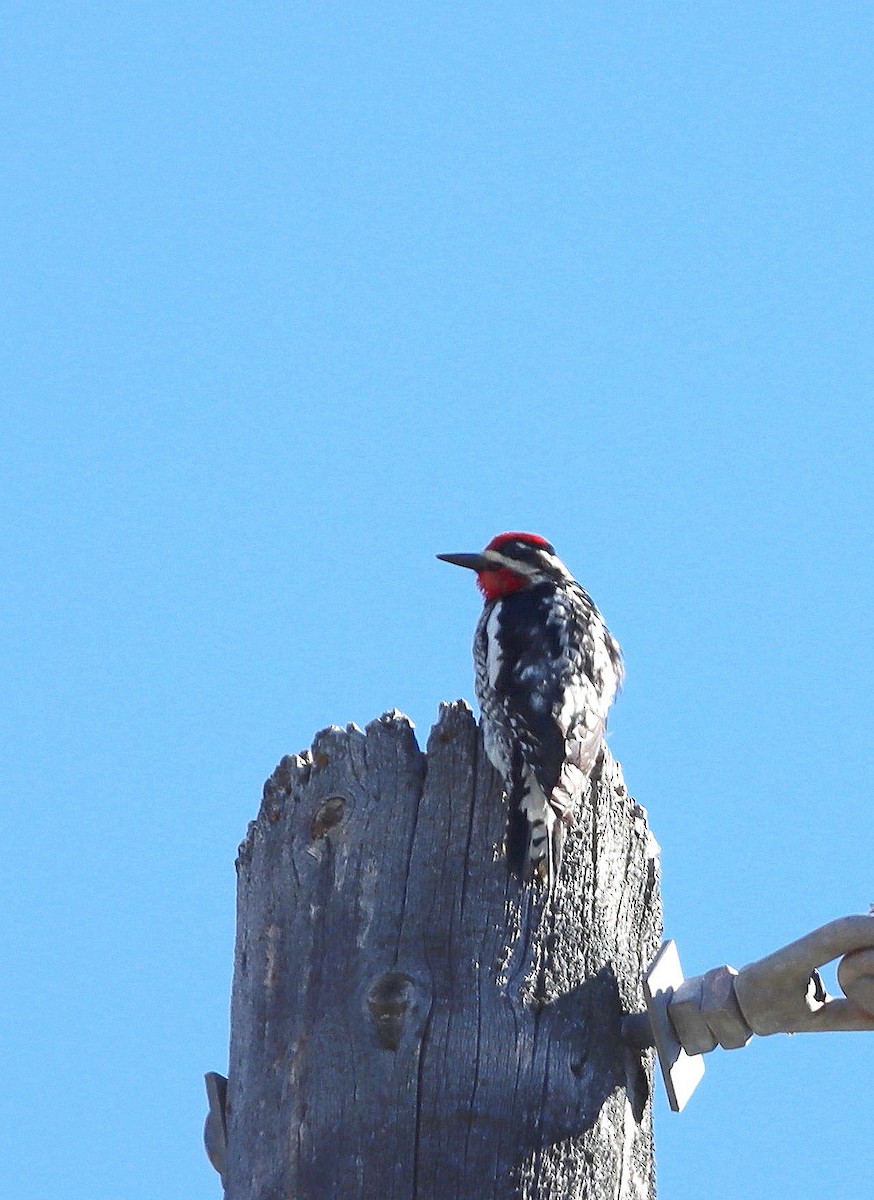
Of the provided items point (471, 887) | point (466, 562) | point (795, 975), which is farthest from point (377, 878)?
point (466, 562)

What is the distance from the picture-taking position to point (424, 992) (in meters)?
2.76

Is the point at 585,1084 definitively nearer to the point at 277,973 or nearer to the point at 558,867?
the point at 558,867

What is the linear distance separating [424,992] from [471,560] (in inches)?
109

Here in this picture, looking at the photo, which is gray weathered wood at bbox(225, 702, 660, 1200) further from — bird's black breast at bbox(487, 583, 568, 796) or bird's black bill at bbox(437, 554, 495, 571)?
bird's black bill at bbox(437, 554, 495, 571)

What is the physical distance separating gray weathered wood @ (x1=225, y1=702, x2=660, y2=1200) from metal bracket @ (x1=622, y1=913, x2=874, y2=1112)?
0.07m

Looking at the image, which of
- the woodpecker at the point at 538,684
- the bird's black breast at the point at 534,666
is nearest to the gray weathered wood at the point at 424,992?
the woodpecker at the point at 538,684

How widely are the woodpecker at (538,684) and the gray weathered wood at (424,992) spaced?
0.19ft

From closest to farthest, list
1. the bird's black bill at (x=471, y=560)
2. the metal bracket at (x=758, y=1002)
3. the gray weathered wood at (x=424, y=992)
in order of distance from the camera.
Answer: the gray weathered wood at (x=424, y=992) → the metal bracket at (x=758, y=1002) → the bird's black bill at (x=471, y=560)

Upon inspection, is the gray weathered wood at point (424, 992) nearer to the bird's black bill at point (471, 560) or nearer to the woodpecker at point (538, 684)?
the woodpecker at point (538, 684)

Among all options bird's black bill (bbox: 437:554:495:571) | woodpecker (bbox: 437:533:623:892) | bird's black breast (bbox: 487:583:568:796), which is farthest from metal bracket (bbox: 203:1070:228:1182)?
bird's black bill (bbox: 437:554:495:571)

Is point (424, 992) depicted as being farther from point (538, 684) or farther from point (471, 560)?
point (471, 560)

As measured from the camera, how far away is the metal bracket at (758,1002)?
2834mm

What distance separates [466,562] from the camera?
17.7 ft

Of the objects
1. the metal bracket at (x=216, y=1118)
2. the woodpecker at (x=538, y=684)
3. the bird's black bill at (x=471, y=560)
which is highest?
the bird's black bill at (x=471, y=560)
